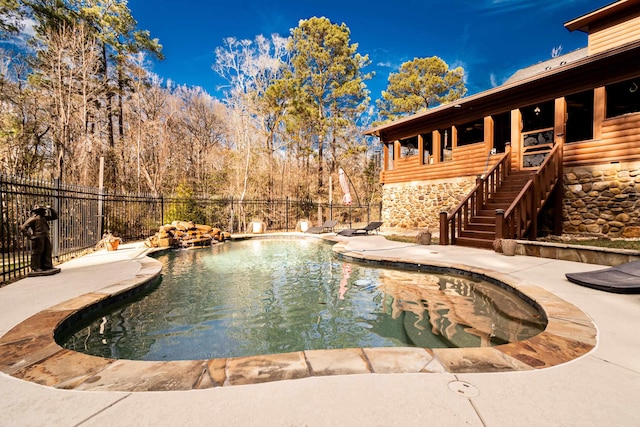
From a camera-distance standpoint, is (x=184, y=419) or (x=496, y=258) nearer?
(x=184, y=419)

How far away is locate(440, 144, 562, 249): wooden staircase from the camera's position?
274 inches

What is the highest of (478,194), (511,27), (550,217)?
(511,27)

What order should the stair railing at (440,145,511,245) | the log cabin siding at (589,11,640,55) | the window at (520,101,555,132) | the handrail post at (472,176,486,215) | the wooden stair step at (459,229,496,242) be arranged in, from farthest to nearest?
the window at (520,101,555,132) → the log cabin siding at (589,11,640,55) → the handrail post at (472,176,486,215) → the stair railing at (440,145,511,245) → the wooden stair step at (459,229,496,242)

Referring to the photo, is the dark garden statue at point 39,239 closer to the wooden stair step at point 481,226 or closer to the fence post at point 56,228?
the fence post at point 56,228

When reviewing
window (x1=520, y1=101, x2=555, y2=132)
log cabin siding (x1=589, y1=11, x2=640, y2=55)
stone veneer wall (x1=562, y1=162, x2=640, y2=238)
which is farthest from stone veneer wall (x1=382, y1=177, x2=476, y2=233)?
log cabin siding (x1=589, y1=11, x2=640, y2=55)

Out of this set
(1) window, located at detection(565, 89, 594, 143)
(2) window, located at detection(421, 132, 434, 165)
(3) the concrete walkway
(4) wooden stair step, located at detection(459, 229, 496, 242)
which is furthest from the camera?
(2) window, located at detection(421, 132, 434, 165)

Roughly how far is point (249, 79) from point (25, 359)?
17603 mm

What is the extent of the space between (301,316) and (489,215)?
684 centimetres

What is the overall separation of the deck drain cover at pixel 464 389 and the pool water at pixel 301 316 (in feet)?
3.74

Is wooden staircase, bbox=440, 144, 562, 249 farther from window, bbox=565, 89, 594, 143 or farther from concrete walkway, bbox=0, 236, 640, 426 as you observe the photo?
concrete walkway, bbox=0, 236, 640, 426

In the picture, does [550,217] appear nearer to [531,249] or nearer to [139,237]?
[531,249]

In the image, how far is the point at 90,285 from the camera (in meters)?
4.13

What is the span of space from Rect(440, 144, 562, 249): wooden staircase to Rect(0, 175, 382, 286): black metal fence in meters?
9.04

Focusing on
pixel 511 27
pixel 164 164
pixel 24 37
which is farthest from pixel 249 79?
pixel 511 27
